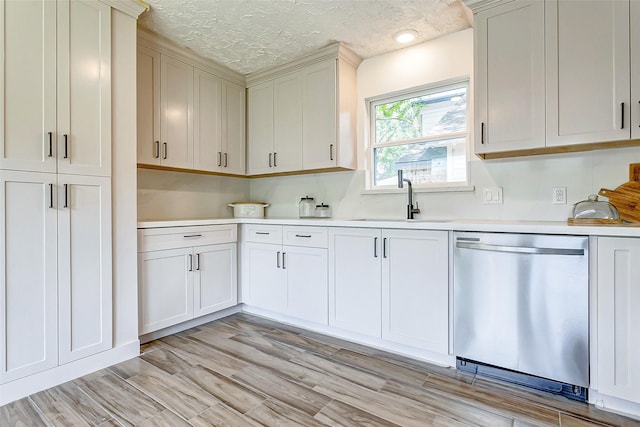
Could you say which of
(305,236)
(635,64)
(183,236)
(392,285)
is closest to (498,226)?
(392,285)

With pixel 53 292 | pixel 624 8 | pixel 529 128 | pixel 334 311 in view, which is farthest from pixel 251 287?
pixel 624 8

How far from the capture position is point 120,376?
200cm

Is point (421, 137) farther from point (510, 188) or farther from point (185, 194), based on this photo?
point (185, 194)

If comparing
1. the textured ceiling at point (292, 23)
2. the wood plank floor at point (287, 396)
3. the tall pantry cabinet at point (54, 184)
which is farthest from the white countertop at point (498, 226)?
the textured ceiling at point (292, 23)

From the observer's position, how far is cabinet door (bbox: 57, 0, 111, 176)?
1.92 meters

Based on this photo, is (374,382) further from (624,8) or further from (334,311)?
(624,8)

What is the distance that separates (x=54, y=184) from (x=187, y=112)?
1.40 metres

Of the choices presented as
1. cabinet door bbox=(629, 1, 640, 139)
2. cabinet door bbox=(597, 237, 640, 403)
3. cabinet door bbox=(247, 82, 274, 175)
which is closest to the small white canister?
cabinet door bbox=(247, 82, 274, 175)

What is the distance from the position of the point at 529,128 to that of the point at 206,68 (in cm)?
277

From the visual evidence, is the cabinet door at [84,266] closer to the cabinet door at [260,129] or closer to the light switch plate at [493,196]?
the cabinet door at [260,129]

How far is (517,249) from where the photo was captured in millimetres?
1813

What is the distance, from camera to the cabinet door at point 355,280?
233cm

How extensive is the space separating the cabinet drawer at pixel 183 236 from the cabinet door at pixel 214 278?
67 millimetres

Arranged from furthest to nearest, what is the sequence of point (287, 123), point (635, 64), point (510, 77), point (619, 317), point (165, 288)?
point (287, 123)
point (165, 288)
point (510, 77)
point (635, 64)
point (619, 317)
